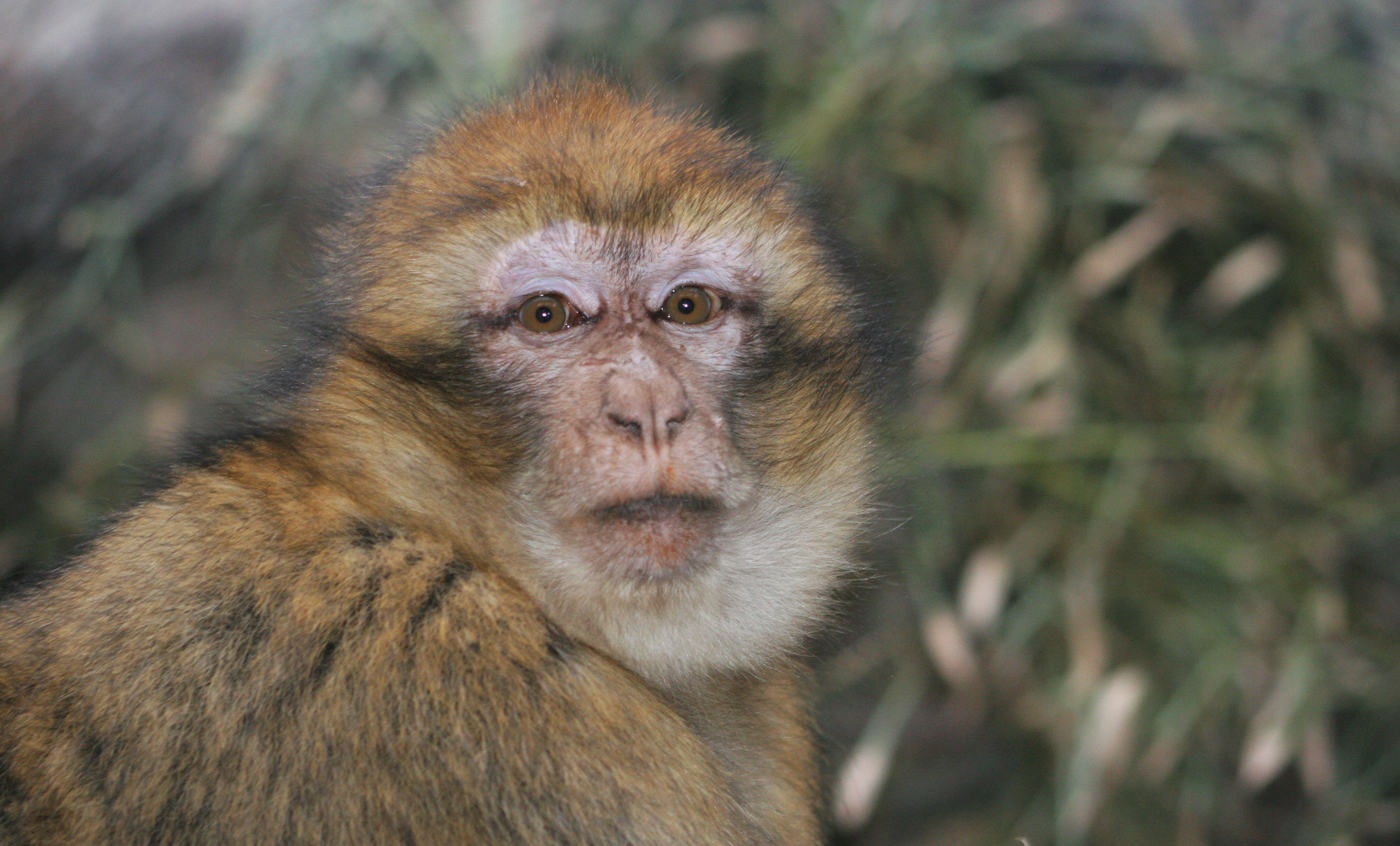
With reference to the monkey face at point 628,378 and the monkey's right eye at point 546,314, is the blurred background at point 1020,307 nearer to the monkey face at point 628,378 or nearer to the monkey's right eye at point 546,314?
the monkey face at point 628,378

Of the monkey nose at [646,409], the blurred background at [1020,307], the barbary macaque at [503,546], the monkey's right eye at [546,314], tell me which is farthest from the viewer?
the blurred background at [1020,307]

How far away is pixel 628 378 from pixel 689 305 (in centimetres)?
22

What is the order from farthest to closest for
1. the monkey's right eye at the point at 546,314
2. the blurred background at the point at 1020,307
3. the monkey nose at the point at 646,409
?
the blurred background at the point at 1020,307 → the monkey's right eye at the point at 546,314 → the monkey nose at the point at 646,409

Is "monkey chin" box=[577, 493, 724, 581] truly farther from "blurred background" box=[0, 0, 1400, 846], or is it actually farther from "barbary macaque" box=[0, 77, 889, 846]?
"blurred background" box=[0, 0, 1400, 846]

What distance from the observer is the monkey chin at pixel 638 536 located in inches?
67.9

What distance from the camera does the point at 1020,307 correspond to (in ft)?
13.2

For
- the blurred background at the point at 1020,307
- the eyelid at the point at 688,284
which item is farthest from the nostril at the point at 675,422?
the blurred background at the point at 1020,307

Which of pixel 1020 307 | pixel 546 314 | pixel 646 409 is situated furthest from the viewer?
pixel 1020 307

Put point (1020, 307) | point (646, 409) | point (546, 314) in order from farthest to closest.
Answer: point (1020, 307)
point (546, 314)
point (646, 409)

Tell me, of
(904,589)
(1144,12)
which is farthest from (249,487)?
(1144,12)

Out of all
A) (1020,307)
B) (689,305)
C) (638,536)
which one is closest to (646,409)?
(638,536)

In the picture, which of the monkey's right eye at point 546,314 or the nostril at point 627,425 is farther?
the monkey's right eye at point 546,314

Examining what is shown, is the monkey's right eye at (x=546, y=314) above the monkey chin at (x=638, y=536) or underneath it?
above

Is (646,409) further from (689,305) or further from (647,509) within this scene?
(689,305)
